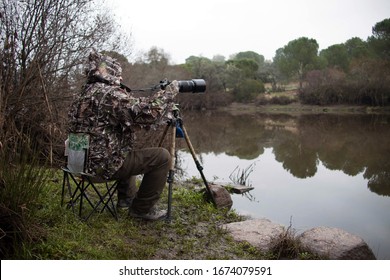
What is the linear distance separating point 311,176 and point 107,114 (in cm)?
671

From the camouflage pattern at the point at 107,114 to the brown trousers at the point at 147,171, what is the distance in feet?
0.45

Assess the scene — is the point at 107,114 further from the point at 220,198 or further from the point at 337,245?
the point at 220,198

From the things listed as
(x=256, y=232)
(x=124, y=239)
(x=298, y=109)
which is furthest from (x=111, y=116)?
(x=298, y=109)

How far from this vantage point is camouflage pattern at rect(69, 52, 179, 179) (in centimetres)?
348

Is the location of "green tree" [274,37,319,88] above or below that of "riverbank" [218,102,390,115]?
above

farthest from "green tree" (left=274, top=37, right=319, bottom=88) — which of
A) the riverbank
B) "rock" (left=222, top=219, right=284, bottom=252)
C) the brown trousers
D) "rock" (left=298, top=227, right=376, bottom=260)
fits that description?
the brown trousers

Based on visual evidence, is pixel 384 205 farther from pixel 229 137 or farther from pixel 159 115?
pixel 229 137

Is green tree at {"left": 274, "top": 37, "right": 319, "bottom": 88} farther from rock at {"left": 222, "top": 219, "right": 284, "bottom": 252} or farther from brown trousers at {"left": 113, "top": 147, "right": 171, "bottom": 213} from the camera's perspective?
brown trousers at {"left": 113, "top": 147, "right": 171, "bottom": 213}

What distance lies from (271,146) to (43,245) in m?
11.9

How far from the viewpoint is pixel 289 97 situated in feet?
132

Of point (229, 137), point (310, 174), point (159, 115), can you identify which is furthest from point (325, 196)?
point (229, 137)

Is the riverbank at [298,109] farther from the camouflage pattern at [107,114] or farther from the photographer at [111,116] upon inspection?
the camouflage pattern at [107,114]

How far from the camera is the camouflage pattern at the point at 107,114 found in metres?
3.48

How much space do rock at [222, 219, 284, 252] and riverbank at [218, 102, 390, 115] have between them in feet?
96.8
